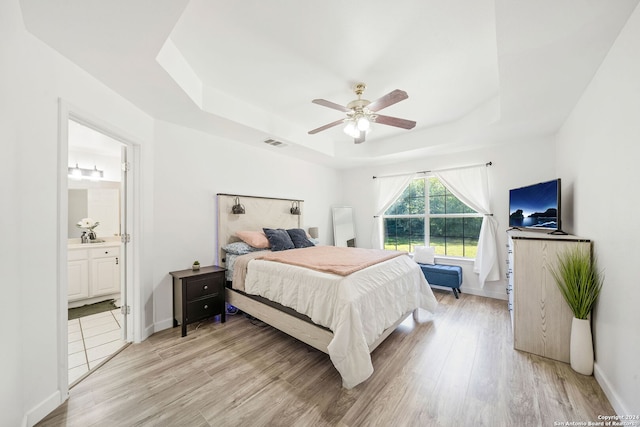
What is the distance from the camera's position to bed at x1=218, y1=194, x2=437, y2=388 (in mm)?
1705

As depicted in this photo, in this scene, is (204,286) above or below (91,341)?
above

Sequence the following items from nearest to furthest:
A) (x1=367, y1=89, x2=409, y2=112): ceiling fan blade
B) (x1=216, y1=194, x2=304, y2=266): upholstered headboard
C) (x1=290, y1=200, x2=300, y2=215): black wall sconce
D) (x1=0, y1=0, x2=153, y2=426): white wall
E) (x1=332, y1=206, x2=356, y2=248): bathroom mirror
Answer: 1. (x1=0, y1=0, x2=153, y2=426): white wall
2. (x1=367, y1=89, x2=409, y2=112): ceiling fan blade
3. (x1=216, y1=194, x2=304, y2=266): upholstered headboard
4. (x1=290, y1=200, x2=300, y2=215): black wall sconce
5. (x1=332, y1=206, x2=356, y2=248): bathroom mirror

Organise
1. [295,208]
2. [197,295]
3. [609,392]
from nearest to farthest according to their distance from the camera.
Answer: [609,392]
[197,295]
[295,208]

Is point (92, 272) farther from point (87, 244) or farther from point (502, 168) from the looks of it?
point (502, 168)

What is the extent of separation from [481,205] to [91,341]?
5434 millimetres

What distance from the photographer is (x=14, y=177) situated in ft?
4.33

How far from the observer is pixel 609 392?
5.06 feet

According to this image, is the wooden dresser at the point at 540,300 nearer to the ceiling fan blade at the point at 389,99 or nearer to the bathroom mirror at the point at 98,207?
the ceiling fan blade at the point at 389,99

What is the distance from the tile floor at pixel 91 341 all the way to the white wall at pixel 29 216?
51 cm

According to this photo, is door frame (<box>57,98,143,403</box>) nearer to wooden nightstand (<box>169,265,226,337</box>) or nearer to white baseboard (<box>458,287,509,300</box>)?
wooden nightstand (<box>169,265,226,337</box>)

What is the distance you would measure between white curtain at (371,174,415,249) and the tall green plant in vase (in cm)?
292

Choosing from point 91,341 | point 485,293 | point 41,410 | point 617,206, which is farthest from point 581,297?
point 91,341

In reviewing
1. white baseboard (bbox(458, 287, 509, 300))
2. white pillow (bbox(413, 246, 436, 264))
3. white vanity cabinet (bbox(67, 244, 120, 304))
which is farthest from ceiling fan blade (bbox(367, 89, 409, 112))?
white vanity cabinet (bbox(67, 244, 120, 304))

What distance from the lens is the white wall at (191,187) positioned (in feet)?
8.71
